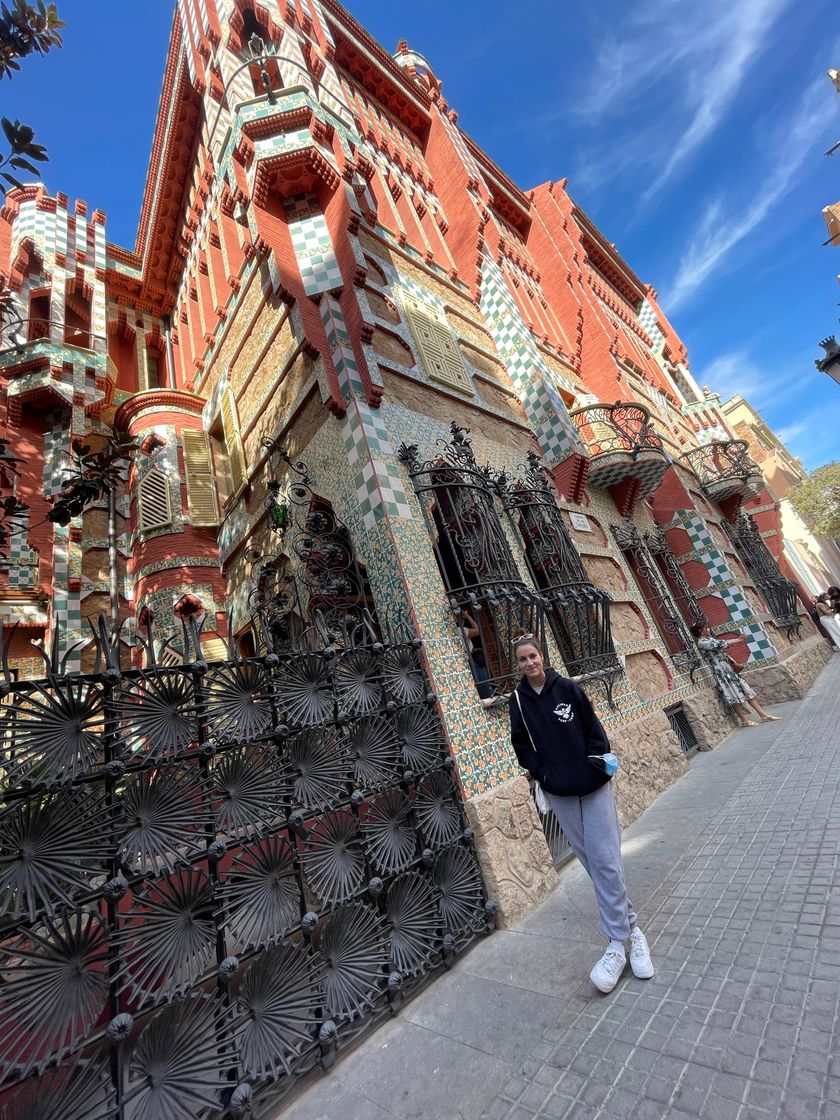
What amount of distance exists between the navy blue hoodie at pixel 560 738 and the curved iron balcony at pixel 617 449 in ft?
23.6

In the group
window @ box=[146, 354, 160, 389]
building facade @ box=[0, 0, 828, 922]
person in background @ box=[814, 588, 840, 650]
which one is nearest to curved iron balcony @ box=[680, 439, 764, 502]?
building facade @ box=[0, 0, 828, 922]

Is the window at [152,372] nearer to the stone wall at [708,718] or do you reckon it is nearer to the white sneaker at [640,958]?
the stone wall at [708,718]

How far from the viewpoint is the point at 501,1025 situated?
7.72 ft

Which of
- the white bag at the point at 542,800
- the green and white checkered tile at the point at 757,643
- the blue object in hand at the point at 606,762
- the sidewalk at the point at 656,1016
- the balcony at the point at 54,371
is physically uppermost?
the balcony at the point at 54,371

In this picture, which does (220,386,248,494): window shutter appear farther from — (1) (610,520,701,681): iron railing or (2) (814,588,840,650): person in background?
(2) (814,588,840,650): person in background

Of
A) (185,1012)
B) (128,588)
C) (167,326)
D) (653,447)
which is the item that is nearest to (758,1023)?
(185,1012)

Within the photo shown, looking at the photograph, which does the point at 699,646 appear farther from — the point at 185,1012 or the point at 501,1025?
the point at 185,1012

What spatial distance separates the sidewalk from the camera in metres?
1.76

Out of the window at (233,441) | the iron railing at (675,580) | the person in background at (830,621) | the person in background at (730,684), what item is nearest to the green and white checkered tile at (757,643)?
the iron railing at (675,580)

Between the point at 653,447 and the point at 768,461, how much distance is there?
1098 inches

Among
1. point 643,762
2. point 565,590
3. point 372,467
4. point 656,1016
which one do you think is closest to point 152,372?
point 372,467

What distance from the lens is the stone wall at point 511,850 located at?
3502 millimetres

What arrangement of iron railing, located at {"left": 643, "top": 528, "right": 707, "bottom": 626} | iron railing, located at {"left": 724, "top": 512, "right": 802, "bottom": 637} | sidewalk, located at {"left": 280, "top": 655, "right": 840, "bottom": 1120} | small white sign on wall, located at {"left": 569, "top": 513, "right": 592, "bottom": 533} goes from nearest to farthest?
sidewalk, located at {"left": 280, "top": 655, "right": 840, "bottom": 1120}, small white sign on wall, located at {"left": 569, "top": 513, "right": 592, "bottom": 533}, iron railing, located at {"left": 643, "top": 528, "right": 707, "bottom": 626}, iron railing, located at {"left": 724, "top": 512, "right": 802, "bottom": 637}

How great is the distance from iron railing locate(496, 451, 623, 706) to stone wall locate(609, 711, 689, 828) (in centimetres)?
52
